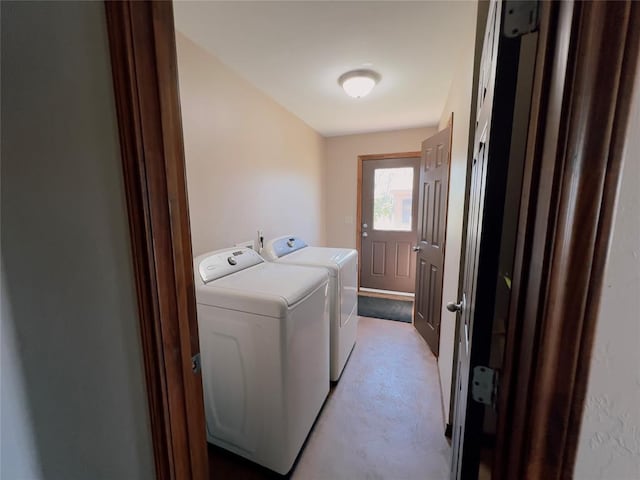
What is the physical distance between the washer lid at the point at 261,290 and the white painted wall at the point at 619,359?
1023mm

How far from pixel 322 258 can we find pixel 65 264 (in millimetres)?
1579

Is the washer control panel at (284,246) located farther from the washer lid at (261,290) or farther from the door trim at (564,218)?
the door trim at (564,218)

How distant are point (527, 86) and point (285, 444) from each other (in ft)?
5.53

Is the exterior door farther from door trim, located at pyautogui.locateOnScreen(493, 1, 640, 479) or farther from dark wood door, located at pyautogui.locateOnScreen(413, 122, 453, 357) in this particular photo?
door trim, located at pyautogui.locateOnScreen(493, 1, 640, 479)

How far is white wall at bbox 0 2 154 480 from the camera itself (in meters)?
0.65

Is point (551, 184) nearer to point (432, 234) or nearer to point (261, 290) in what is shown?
point (261, 290)

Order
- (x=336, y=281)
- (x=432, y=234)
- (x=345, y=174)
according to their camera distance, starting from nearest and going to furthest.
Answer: (x=336, y=281)
(x=432, y=234)
(x=345, y=174)

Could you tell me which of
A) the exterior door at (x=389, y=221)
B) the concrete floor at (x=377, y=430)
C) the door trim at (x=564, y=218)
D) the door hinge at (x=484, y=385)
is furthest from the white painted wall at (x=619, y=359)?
the exterior door at (x=389, y=221)

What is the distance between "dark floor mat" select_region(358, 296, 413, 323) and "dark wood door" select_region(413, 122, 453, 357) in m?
0.40

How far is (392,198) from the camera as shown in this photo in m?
3.91

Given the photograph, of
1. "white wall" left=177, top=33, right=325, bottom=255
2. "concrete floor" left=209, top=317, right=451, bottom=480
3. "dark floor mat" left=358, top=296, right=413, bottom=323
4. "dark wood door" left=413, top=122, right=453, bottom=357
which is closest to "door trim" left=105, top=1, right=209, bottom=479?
"concrete floor" left=209, top=317, right=451, bottom=480

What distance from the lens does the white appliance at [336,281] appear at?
6.58ft

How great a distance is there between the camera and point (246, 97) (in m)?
2.22

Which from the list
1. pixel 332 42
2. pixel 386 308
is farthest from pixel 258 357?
pixel 386 308
